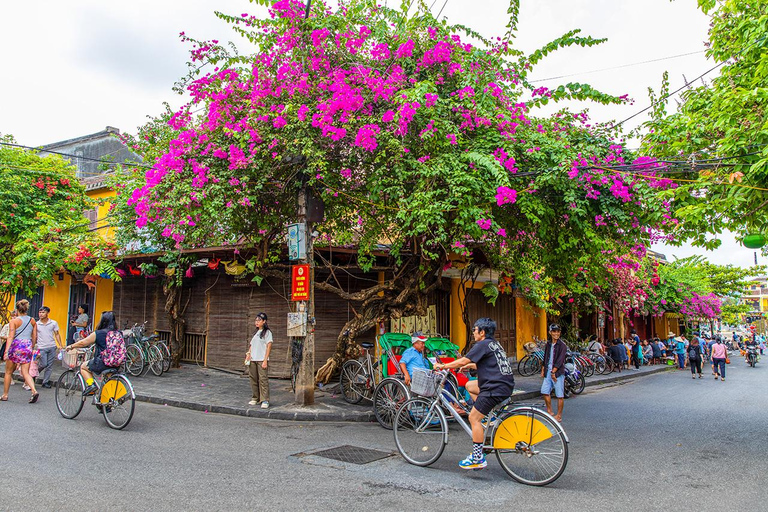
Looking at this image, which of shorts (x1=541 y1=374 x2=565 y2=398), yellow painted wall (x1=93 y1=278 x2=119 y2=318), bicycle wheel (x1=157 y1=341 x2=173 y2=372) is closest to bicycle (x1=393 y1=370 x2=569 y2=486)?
shorts (x1=541 y1=374 x2=565 y2=398)

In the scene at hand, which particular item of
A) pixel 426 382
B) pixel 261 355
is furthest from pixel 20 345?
pixel 426 382

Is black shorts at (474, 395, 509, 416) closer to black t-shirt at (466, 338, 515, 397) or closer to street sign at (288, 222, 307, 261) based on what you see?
black t-shirt at (466, 338, 515, 397)

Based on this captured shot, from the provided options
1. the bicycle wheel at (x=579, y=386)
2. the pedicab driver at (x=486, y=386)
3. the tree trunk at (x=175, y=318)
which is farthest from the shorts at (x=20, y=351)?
the bicycle wheel at (x=579, y=386)

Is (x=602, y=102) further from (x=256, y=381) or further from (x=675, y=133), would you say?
(x=256, y=381)

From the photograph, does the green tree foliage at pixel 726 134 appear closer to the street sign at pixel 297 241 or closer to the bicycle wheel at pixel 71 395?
the street sign at pixel 297 241

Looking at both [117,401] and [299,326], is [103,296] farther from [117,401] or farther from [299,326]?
[117,401]

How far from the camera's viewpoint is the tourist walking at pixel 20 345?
1002cm

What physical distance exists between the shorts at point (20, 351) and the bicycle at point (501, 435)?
8.07 metres

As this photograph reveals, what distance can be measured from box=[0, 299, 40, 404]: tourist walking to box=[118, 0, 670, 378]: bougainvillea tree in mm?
3163

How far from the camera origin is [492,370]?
18.8 ft

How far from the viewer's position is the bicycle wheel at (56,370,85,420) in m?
8.33

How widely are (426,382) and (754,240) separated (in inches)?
197

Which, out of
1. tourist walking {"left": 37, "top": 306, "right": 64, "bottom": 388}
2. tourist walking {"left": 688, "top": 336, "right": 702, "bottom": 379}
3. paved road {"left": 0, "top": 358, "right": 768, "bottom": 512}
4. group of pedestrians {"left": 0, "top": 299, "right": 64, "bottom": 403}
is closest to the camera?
paved road {"left": 0, "top": 358, "right": 768, "bottom": 512}

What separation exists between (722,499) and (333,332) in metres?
9.37
